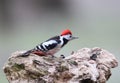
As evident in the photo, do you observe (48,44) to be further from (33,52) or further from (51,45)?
(33,52)

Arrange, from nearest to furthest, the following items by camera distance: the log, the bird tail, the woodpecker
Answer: the log < the bird tail < the woodpecker

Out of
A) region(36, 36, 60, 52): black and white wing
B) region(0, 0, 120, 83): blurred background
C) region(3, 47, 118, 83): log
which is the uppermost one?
region(36, 36, 60, 52): black and white wing

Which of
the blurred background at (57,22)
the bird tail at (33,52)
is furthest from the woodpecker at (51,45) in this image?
the blurred background at (57,22)

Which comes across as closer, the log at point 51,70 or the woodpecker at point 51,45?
the log at point 51,70

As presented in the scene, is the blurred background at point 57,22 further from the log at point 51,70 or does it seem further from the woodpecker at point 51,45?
the log at point 51,70

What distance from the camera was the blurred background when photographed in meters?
8.18

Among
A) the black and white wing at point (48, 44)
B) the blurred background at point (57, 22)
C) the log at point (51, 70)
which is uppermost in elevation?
the black and white wing at point (48, 44)

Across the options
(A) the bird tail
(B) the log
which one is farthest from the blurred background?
(B) the log

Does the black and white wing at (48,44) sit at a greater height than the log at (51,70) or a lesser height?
greater

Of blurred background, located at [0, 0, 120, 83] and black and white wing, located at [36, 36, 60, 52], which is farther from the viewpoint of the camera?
blurred background, located at [0, 0, 120, 83]

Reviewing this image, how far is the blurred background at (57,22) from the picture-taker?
818 centimetres

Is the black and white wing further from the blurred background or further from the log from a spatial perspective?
the blurred background

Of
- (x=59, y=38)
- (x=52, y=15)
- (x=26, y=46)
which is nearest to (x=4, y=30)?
(x=52, y=15)

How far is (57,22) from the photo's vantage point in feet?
32.2
